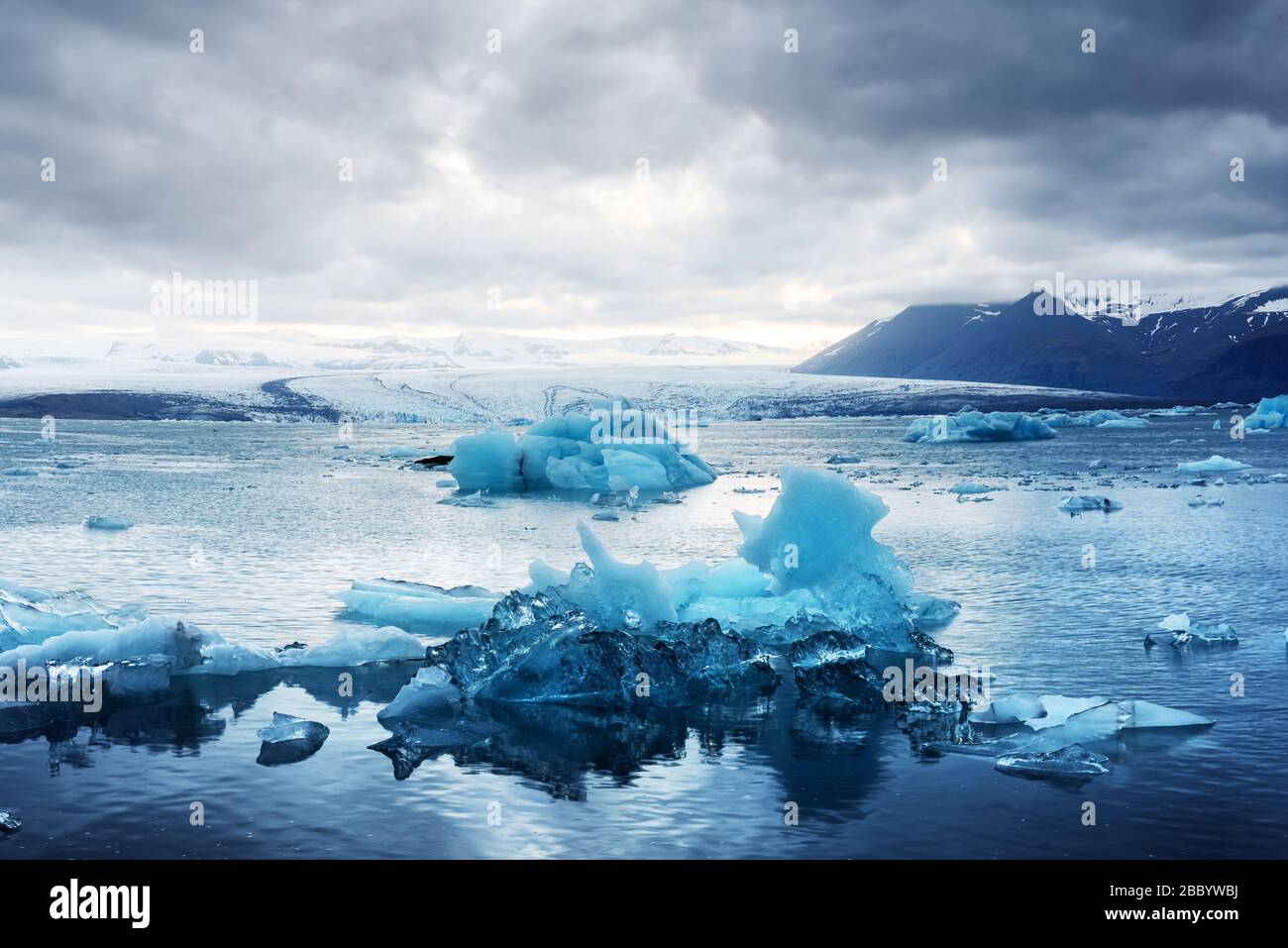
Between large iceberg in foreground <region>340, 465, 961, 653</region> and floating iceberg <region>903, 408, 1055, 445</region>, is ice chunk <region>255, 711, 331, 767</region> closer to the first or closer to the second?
large iceberg in foreground <region>340, 465, 961, 653</region>

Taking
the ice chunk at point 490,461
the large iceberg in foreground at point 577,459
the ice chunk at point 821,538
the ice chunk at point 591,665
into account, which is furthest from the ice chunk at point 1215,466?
the ice chunk at point 591,665

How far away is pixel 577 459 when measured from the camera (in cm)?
2953

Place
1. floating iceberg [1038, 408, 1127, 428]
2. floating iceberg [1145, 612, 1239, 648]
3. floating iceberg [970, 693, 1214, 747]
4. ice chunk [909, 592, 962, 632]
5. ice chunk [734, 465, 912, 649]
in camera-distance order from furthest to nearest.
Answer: floating iceberg [1038, 408, 1127, 428] < ice chunk [909, 592, 962, 632] < ice chunk [734, 465, 912, 649] < floating iceberg [1145, 612, 1239, 648] < floating iceberg [970, 693, 1214, 747]

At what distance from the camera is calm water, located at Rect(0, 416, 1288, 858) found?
5.62 meters

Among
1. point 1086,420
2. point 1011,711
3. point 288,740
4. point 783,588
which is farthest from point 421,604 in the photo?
point 1086,420

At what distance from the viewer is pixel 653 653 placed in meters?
8.36

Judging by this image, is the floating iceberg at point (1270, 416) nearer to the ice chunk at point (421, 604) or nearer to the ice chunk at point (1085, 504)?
the ice chunk at point (1085, 504)

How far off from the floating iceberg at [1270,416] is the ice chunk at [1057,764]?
60298 millimetres

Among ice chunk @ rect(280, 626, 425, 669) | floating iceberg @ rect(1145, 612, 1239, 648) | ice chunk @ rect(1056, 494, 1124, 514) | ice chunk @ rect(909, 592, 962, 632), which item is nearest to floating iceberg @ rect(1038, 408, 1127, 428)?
ice chunk @ rect(1056, 494, 1124, 514)

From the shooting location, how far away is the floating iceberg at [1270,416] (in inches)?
2318

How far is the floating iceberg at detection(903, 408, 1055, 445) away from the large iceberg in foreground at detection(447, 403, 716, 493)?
2459 cm

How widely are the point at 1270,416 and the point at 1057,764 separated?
202 ft
